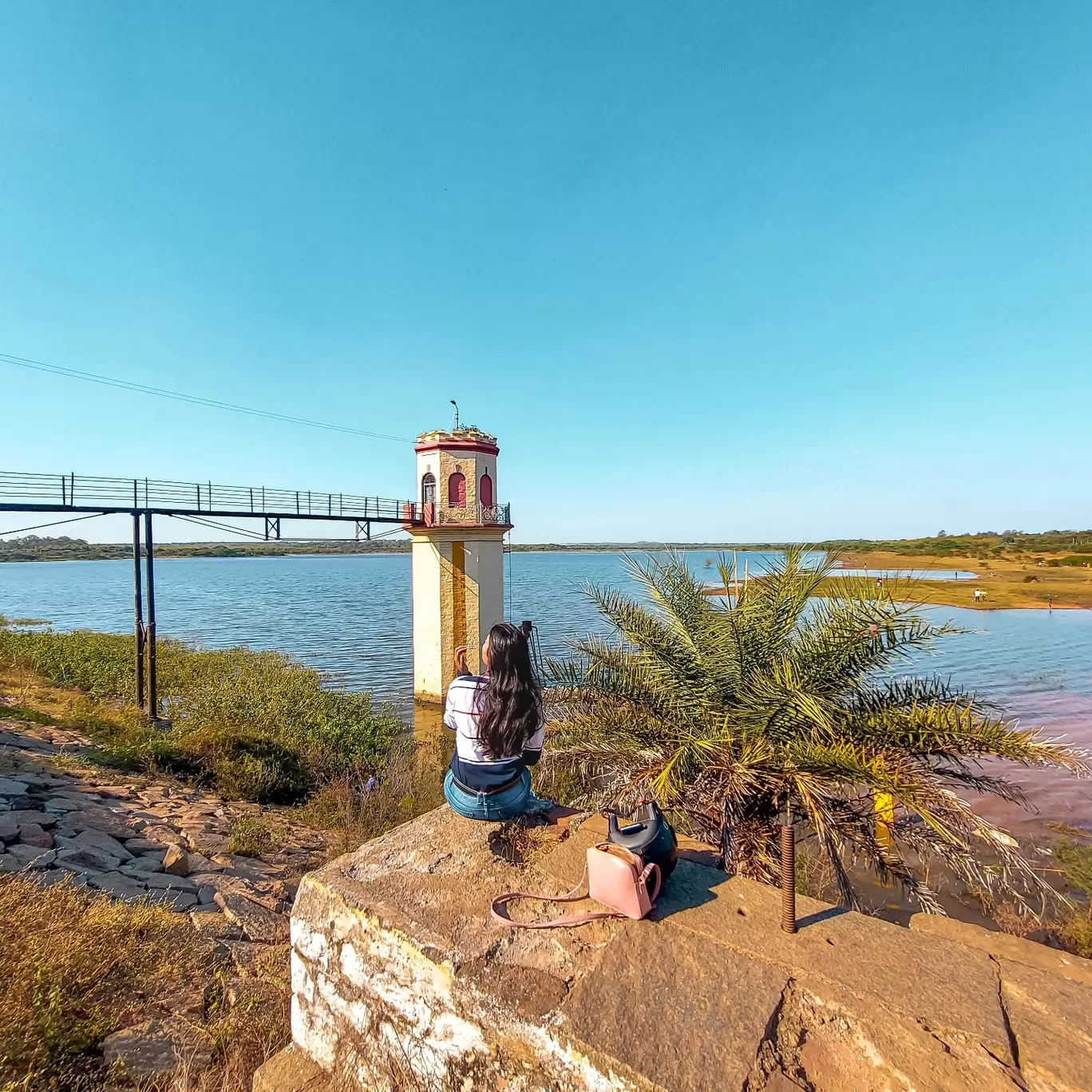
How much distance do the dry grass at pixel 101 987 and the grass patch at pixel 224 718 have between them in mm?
5148

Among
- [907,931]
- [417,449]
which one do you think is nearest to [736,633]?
[907,931]

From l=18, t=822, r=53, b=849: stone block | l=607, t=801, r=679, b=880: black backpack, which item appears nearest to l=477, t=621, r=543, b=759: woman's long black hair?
l=607, t=801, r=679, b=880: black backpack

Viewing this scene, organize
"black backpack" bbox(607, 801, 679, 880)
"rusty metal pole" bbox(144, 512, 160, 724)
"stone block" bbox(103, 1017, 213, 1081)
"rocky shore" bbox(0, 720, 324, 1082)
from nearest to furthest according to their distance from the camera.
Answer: "black backpack" bbox(607, 801, 679, 880)
"stone block" bbox(103, 1017, 213, 1081)
"rocky shore" bbox(0, 720, 324, 1082)
"rusty metal pole" bbox(144, 512, 160, 724)

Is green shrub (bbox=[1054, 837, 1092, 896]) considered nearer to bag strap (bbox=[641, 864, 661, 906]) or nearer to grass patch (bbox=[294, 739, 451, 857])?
bag strap (bbox=[641, 864, 661, 906])

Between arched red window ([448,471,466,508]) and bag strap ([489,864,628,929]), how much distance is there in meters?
14.2

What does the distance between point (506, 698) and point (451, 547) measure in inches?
527

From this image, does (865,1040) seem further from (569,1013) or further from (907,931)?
(569,1013)

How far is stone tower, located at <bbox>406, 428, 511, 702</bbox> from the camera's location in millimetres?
16359

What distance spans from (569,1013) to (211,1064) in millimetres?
2320

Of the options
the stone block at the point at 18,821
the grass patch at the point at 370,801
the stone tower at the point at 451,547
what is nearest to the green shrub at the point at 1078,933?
the grass patch at the point at 370,801

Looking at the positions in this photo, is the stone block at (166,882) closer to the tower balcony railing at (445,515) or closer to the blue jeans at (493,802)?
the blue jeans at (493,802)

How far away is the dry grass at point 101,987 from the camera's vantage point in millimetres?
2740

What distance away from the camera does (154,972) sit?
11.7 ft

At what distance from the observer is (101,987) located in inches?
130
